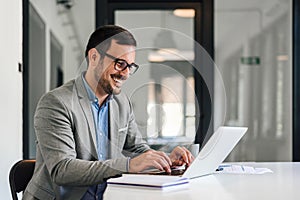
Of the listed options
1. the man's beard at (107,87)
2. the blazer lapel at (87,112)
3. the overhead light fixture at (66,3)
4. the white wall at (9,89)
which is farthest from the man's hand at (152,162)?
the overhead light fixture at (66,3)

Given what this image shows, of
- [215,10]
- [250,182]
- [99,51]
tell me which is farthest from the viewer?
[215,10]

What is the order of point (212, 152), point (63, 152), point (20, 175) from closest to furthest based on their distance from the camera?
point (212, 152), point (63, 152), point (20, 175)

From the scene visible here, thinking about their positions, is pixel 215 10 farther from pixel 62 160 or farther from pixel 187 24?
pixel 62 160

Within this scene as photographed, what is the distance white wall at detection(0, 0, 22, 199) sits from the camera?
2.85 m

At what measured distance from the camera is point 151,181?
1390 millimetres

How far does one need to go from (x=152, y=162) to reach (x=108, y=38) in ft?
1.88

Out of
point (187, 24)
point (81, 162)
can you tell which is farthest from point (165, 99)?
point (187, 24)

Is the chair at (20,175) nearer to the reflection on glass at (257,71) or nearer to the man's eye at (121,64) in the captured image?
the man's eye at (121,64)

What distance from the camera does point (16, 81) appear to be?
126 inches

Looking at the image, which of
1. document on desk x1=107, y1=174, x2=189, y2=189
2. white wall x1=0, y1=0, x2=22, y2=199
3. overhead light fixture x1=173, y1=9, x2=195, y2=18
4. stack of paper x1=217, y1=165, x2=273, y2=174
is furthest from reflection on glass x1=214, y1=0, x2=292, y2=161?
document on desk x1=107, y1=174, x2=189, y2=189

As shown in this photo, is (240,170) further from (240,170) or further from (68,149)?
(68,149)

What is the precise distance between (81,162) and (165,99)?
720 mm

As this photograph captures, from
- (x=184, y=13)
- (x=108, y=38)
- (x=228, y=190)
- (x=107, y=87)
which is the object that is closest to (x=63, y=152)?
(x=107, y=87)

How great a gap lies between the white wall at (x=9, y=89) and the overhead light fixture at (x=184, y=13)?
5.87 feet
